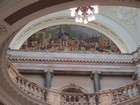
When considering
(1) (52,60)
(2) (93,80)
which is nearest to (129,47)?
(2) (93,80)

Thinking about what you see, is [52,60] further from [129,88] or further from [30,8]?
[30,8]

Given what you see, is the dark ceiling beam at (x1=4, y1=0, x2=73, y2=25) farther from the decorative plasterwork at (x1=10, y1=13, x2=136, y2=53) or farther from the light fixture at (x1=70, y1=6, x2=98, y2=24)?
the decorative plasterwork at (x1=10, y1=13, x2=136, y2=53)

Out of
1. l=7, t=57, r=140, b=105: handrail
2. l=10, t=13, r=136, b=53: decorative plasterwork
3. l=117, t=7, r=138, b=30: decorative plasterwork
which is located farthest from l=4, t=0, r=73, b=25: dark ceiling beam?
l=117, t=7, r=138, b=30: decorative plasterwork

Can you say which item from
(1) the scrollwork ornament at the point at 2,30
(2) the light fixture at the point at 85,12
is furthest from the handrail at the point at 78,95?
(1) the scrollwork ornament at the point at 2,30

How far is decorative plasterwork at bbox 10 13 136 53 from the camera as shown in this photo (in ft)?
60.8

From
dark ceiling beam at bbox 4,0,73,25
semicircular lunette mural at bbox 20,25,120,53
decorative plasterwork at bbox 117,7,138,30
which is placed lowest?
dark ceiling beam at bbox 4,0,73,25

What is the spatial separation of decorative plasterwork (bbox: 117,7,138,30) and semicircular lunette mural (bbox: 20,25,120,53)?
1622 mm

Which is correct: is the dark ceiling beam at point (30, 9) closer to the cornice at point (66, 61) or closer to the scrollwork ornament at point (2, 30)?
the scrollwork ornament at point (2, 30)

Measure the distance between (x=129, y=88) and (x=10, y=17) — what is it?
304 inches

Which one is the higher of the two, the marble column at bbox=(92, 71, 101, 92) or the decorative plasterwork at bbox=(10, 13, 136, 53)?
the decorative plasterwork at bbox=(10, 13, 136, 53)

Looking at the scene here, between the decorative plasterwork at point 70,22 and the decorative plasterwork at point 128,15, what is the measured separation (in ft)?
1.88

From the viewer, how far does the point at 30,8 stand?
259 inches

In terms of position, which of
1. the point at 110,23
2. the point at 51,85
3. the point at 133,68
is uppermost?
the point at 110,23

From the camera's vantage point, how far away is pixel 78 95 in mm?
13047
